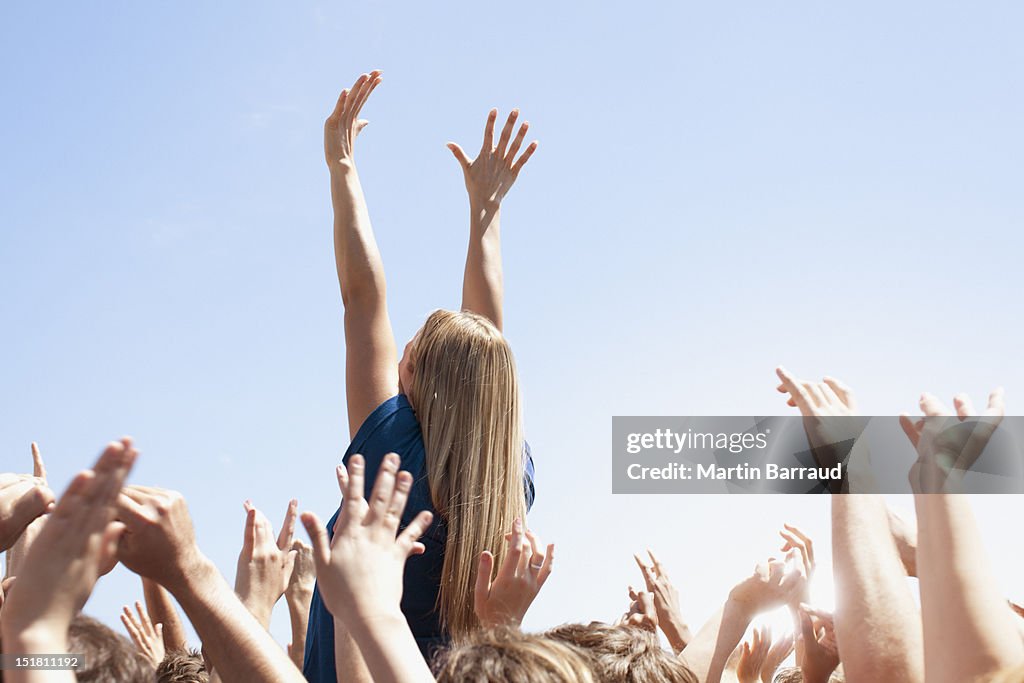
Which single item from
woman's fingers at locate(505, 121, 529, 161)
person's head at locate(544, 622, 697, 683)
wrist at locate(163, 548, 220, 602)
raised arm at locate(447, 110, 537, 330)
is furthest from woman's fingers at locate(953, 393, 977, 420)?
woman's fingers at locate(505, 121, 529, 161)

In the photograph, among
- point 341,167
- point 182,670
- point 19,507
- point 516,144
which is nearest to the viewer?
point 19,507

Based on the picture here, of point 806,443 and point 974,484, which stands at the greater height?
point 806,443

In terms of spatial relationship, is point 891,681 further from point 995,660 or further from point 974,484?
point 974,484

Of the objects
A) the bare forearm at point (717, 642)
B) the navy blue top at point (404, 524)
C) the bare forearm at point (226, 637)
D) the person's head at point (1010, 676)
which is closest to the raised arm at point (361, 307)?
the navy blue top at point (404, 524)

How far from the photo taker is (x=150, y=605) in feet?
18.8

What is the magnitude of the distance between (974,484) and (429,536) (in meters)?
2.06

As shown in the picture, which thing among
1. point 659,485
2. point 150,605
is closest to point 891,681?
point 659,485

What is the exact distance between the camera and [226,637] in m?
2.37

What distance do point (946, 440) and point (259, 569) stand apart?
2.20 m

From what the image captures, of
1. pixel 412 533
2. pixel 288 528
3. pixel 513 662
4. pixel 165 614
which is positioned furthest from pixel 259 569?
pixel 165 614

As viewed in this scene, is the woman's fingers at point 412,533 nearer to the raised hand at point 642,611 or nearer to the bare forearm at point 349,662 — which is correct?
the bare forearm at point 349,662

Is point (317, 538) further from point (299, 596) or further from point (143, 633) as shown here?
point (143, 633)

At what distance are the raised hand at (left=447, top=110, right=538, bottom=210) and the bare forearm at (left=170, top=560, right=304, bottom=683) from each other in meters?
3.85

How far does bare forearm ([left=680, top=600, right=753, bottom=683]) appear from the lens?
404 cm
